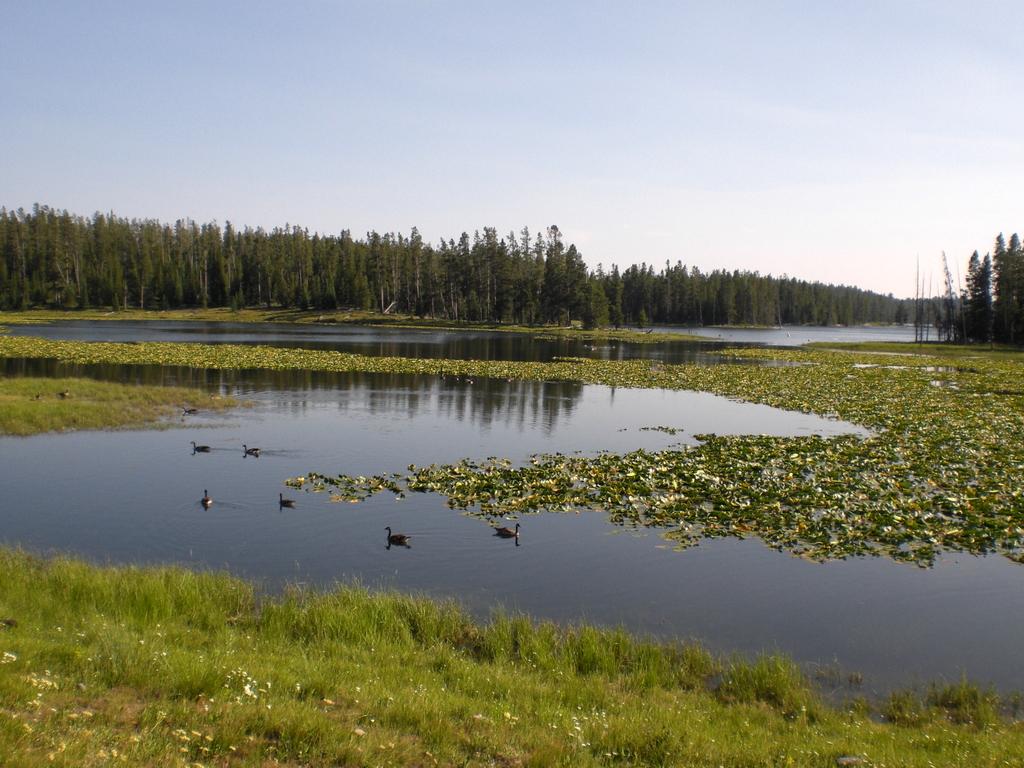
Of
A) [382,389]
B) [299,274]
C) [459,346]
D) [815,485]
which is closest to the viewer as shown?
[815,485]

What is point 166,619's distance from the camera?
39.0 feet

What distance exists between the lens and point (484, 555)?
1722 cm

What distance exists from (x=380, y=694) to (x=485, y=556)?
8.10 metres

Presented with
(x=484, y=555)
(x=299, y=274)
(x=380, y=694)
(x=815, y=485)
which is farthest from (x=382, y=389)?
(x=299, y=274)

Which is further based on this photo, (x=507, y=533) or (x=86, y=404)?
(x=86, y=404)

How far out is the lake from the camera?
1362 cm

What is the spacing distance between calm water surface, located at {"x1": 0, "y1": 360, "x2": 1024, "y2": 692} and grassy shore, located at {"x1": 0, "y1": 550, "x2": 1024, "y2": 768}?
5.77 feet

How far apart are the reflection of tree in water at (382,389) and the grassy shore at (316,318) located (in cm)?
6764

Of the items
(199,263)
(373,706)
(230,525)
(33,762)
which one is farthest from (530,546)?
(199,263)

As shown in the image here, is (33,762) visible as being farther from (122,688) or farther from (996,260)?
(996,260)

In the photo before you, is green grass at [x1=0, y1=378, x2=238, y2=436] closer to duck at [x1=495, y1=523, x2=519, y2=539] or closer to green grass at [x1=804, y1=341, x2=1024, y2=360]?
duck at [x1=495, y1=523, x2=519, y2=539]

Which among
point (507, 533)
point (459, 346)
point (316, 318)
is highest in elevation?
point (316, 318)

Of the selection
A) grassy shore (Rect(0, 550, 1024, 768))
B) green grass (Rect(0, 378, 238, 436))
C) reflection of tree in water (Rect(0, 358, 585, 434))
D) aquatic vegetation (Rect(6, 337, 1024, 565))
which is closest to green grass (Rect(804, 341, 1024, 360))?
aquatic vegetation (Rect(6, 337, 1024, 565))

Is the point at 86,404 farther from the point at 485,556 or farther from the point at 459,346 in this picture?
the point at 459,346
